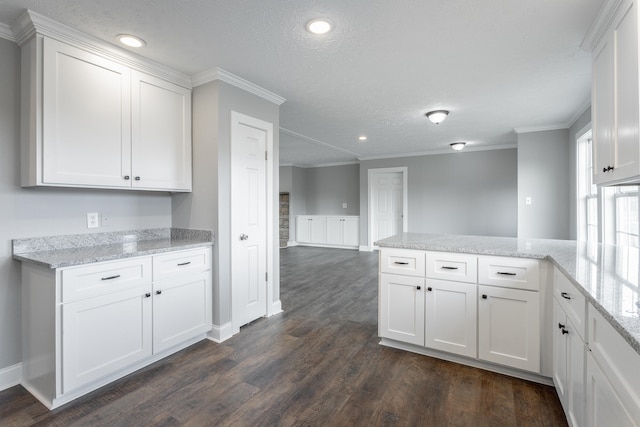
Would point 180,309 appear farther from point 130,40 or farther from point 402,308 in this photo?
point 130,40

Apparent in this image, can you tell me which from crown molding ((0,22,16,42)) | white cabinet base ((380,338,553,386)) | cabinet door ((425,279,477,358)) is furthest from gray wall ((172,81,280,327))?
cabinet door ((425,279,477,358))

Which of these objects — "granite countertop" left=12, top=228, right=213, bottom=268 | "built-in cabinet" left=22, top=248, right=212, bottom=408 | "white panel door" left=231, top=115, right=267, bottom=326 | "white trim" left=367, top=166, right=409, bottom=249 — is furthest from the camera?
"white trim" left=367, top=166, right=409, bottom=249

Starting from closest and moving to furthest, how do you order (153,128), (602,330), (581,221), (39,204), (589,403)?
(602,330), (589,403), (39,204), (153,128), (581,221)

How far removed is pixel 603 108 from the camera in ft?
6.08

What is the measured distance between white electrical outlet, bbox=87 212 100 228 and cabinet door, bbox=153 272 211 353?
28.1 inches

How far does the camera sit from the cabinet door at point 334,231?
829 centimetres

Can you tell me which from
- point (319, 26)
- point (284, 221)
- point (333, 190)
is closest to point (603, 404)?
point (319, 26)

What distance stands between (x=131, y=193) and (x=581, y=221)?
204 inches

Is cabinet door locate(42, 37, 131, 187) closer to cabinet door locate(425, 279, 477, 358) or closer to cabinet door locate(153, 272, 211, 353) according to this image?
Result: cabinet door locate(153, 272, 211, 353)

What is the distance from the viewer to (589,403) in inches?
49.5

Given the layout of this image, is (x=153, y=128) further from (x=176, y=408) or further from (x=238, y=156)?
(x=176, y=408)

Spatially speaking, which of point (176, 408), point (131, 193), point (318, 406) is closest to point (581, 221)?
point (318, 406)

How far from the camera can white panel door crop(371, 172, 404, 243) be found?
7562 millimetres

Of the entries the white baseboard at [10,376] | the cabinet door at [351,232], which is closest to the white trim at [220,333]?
the white baseboard at [10,376]
